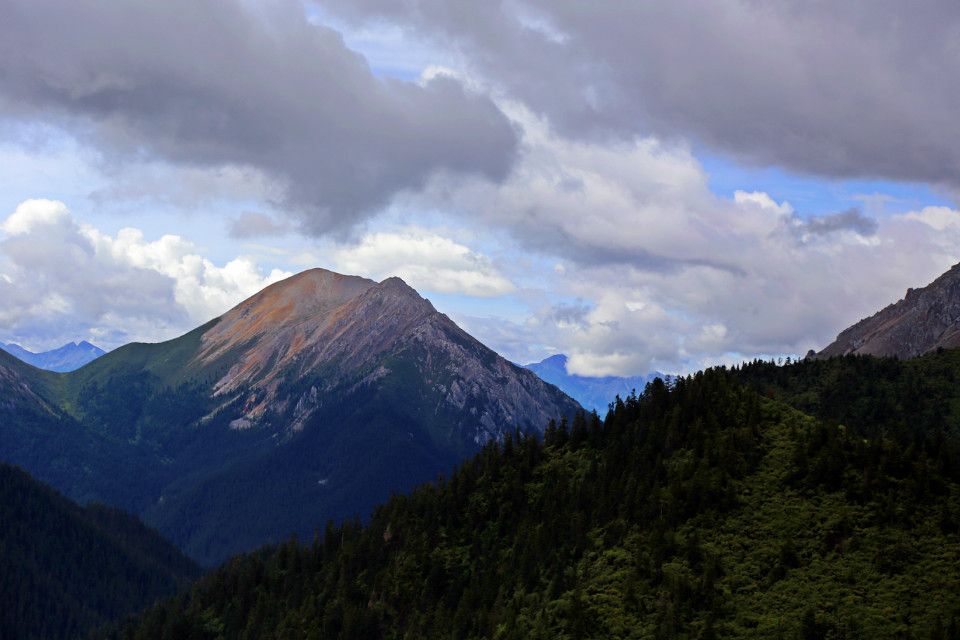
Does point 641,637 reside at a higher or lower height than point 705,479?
lower

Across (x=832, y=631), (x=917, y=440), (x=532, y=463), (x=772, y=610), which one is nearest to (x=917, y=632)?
(x=832, y=631)

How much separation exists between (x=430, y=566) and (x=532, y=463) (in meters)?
25.5

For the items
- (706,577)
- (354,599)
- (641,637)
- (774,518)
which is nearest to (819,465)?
(774,518)

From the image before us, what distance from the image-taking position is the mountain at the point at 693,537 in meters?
114

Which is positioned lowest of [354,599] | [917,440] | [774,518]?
[354,599]

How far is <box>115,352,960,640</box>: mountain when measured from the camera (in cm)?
11388

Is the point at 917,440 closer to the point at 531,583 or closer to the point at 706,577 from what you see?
the point at 706,577

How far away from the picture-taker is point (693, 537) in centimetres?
12950

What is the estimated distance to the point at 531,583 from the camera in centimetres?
14962

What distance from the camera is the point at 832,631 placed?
351 ft

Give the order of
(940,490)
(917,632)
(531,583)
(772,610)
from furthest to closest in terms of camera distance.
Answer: (531,583)
(940,490)
(772,610)
(917,632)

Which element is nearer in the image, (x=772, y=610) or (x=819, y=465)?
(x=772, y=610)

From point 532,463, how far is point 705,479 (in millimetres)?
51070

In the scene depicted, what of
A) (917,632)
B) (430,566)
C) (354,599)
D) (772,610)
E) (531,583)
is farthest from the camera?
(354,599)
